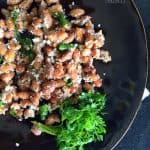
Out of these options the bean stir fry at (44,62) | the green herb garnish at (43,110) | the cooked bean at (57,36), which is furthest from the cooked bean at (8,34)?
the green herb garnish at (43,110)

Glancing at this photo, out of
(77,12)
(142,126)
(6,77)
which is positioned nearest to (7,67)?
(6,77)

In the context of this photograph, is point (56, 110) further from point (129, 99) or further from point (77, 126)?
point (129, 99)

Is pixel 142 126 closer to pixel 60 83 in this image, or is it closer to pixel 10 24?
pixel 60 83

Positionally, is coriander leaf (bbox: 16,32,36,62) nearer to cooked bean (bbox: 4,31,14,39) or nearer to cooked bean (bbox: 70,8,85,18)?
cooked bean (bbox: 4,31,14,39)

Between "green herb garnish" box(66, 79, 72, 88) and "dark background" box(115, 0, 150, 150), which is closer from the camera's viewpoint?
"green herb garnish" box(66, 79, 72, 88)

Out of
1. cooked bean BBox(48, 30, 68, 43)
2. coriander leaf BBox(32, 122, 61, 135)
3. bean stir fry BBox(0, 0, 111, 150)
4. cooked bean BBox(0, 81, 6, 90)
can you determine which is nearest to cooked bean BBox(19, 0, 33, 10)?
bean stir fry BBox(0, 0, 111, 150)

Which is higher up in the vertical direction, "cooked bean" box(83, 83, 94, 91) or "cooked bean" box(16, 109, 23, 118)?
"cooked bean" box(83, 83, 94, 91)

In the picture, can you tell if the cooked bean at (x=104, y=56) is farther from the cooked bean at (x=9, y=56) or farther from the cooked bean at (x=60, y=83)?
the cooked bean at (x=9, y=56)

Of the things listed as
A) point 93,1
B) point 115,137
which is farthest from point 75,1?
point 115,137
